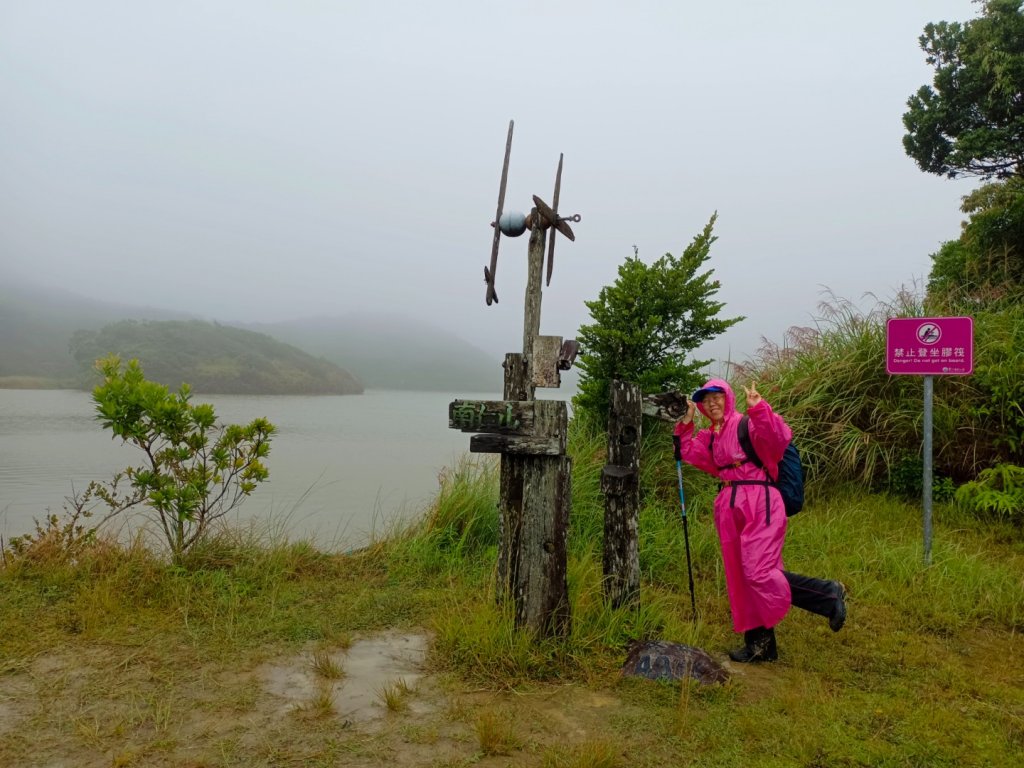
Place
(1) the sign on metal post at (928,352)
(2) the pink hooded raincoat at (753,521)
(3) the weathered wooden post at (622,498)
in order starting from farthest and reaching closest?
(1) the sign on metal post at (928,352)
(3) the weathered wooden post at (622,498)
(2) the pink hooded raincoat at (753,521)

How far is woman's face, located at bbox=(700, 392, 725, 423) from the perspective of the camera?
4.04 metres

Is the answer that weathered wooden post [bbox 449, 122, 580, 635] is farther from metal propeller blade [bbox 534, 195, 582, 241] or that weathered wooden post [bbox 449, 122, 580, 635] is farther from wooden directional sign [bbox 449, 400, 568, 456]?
metal propeller blade [bbox 534, 195, 582, 241]

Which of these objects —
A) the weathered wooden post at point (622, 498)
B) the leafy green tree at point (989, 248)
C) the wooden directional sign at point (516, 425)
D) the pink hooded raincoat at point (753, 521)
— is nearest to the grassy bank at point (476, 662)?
the weathered wooden post at point (622, 498)

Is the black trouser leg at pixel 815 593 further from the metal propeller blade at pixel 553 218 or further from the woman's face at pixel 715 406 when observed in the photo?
the metal propeller blade at pixel 553 218

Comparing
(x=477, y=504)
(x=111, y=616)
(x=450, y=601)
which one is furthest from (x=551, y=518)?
(x=111, y=616)

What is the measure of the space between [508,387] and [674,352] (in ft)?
12.9

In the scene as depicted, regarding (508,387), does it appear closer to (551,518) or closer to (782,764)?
(551,518)

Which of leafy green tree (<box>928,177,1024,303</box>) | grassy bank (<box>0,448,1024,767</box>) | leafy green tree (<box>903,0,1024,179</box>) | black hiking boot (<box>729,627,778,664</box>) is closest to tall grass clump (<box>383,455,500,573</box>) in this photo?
grassy bank (<box>0,448,1024,767</box>)

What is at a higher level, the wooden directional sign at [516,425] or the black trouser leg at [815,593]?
the wooden directional sign at [516,425]

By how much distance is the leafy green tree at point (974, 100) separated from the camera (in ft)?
34.4

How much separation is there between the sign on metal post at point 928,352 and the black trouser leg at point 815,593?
224 centimetres

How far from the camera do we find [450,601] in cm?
470

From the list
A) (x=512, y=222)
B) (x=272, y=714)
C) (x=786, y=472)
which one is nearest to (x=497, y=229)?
(x=512, y=222)

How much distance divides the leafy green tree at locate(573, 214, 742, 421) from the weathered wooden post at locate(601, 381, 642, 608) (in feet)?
10.4
